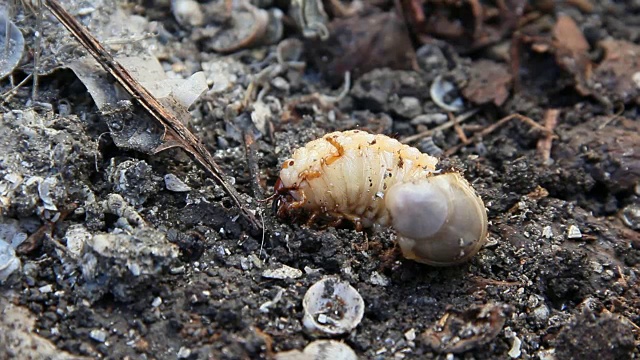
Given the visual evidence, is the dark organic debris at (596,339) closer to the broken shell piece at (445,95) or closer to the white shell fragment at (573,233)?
the white shell fragment at (573,233)

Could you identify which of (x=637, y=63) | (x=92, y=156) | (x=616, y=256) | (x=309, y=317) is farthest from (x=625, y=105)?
(x=92, y=156)

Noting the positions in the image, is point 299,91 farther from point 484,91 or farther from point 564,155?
point 564,155

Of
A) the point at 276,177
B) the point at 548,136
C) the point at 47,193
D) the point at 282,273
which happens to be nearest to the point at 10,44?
the point at 47,193

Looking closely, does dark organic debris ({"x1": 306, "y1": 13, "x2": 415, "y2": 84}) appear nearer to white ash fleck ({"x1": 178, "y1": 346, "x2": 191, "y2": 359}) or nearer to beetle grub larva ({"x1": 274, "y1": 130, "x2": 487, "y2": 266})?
beetle grub larva ({"x1": 274, "y1": 130, "x2": 487, "y2": 266})

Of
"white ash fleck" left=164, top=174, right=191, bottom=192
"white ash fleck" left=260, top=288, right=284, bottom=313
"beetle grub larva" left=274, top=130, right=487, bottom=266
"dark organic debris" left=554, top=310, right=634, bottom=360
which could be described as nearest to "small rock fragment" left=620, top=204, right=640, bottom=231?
"dark organic debris" left=554, top=310, right=634, bottom=360

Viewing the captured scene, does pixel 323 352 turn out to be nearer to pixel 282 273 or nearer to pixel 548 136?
pixel 282 273
